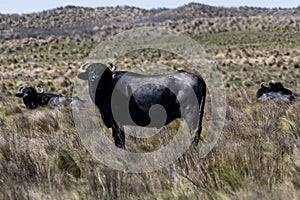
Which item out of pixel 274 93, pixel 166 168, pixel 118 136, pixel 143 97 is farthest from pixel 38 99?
pixel 166 168

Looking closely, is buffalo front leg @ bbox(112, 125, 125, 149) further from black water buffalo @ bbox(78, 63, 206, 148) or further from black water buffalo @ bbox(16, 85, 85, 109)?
black water buffalo @ bbox(16, 85, 85, 109)

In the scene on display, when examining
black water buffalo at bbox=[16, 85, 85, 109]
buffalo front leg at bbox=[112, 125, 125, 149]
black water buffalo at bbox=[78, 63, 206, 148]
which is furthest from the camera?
black water buffalo at bbox=[16, 85, 85, 109]

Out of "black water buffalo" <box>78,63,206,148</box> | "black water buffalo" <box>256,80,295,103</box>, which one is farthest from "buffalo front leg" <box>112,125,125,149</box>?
"black water buffalo" <box>256,80,295,103</box>

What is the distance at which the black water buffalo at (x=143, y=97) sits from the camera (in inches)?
318

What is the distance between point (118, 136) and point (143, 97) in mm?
727

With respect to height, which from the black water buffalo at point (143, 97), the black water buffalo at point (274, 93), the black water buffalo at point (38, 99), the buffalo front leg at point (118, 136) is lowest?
the black water buffalo at point (38, 99)

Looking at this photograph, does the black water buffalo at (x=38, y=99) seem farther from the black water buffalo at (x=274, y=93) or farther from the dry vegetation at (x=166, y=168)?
the black water buffalo at (x=274, y=93)

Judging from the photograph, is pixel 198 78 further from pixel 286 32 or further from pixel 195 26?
pixel 195 26

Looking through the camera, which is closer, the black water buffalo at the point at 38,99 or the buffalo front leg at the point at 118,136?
the buffalo front leg at the point at 118,136

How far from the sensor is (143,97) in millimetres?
8281

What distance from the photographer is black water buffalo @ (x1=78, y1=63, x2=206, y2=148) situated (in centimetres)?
807

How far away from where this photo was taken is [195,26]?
63.0m

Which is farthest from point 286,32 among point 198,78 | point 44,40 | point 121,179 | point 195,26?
point 121,179

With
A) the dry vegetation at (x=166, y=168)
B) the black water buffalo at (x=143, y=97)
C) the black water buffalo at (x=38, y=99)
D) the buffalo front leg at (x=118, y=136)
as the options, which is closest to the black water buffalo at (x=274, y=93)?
the dry vegetation at (x=166, y=168)
